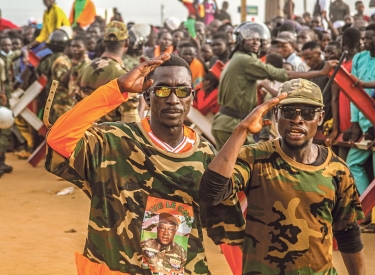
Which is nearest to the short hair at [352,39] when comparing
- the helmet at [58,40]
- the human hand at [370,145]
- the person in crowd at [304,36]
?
the human hand at [370,145]

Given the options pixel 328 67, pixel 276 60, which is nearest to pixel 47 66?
pixel 276 60

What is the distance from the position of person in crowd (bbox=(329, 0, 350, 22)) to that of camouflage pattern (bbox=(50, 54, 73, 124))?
9109 millimetres

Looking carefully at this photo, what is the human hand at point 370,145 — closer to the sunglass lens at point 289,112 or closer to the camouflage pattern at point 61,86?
the sunglass lens at point 289,112

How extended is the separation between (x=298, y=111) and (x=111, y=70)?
4.04 meters

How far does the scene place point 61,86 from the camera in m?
11.3

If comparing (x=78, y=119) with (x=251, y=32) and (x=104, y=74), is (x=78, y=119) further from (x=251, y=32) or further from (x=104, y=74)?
(x=251, y=32)

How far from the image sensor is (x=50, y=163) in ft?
11.2

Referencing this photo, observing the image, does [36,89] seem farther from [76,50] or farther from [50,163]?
[50,163]

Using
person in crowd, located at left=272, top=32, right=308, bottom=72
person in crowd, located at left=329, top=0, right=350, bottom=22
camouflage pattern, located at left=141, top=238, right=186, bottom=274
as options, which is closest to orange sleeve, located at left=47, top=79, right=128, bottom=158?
camouflage pattern, located at left=141, top=238, right=186, bottom=274

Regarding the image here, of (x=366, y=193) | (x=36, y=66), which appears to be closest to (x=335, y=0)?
(x=36, y=66)

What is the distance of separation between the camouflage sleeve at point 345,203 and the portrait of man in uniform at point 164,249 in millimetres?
777

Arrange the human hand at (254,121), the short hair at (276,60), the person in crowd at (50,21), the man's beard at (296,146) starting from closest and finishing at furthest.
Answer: the human hand at (254,121), the man's beard at (296,146), the short hair at (276,60), the person in crowd at (50,21)

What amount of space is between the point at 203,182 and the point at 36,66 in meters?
10.3

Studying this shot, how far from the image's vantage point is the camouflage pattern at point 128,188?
356cm
